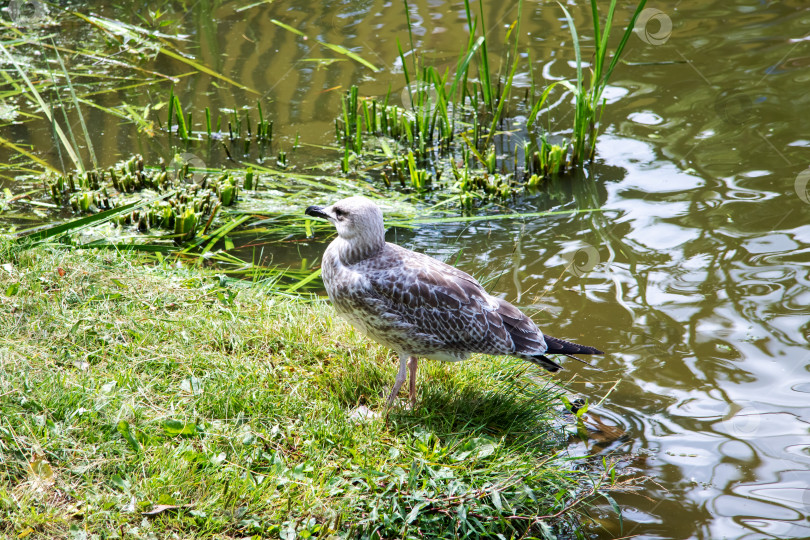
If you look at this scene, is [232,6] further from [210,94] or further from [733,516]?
[733,516]

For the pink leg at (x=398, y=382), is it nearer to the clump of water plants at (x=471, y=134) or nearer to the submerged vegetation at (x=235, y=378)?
the submerged vegetation at (x=235, y=378)

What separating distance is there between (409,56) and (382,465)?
18.9ft

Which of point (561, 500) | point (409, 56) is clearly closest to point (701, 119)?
point (409, 56)

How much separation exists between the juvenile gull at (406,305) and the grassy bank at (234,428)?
305 mm

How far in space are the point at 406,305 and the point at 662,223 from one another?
9.25 feet

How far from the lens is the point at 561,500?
3316 millimetres

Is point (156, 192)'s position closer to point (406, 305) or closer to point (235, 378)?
point (235, 378)

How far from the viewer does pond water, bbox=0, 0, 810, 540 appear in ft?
12.2

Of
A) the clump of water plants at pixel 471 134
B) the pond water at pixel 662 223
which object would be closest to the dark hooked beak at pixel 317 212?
the pond water at pixel 662 223

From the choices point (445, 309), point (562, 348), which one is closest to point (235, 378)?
point (445, 309)

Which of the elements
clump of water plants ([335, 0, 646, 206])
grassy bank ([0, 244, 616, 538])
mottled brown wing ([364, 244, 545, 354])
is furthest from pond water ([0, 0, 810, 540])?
mottled brown wing ([364, 244, 545, 354])

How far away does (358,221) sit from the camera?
3.59m

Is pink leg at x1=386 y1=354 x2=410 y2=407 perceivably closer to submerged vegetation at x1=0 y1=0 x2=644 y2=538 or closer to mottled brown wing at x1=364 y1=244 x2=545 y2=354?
submerged vegetation at x1=0 y1=0 x2=644 y2=538

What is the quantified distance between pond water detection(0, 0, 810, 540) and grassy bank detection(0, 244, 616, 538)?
0.62 metres
